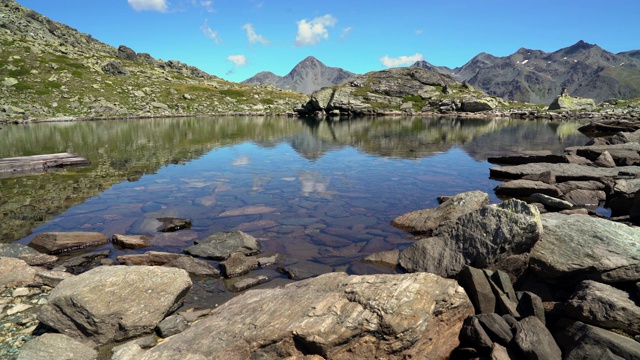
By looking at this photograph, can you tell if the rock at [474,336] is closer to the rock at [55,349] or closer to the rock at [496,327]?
the rock at [496,327]

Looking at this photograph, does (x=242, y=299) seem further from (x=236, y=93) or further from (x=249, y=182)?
(x=236, y=93)

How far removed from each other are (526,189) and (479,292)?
1614cm

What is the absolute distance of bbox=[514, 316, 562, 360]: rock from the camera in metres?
7.70

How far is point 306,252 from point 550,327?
864 cm

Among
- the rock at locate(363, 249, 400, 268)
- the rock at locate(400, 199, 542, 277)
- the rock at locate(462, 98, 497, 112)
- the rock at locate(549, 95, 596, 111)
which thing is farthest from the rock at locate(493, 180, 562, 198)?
the rock at locate(549, 95, 596, 111)

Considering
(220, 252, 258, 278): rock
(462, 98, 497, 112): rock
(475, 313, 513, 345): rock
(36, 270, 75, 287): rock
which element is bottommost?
(220, 252, 258, 278): rock

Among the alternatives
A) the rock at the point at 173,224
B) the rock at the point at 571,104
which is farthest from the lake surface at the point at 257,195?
the rock at the point at 571,104

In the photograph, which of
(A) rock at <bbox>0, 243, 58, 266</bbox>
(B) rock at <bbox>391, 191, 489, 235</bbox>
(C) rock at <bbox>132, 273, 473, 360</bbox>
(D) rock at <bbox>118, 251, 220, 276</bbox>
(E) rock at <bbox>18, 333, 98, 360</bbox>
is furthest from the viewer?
(B) rock at <bbox>391, 191, 489, 235</bbox>

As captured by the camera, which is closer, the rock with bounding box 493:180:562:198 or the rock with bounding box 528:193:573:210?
the rock with bounding box 528:193:573:210

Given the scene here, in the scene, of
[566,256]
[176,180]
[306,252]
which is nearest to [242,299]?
[306,252]

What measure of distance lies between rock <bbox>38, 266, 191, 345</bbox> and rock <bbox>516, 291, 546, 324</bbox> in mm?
9259

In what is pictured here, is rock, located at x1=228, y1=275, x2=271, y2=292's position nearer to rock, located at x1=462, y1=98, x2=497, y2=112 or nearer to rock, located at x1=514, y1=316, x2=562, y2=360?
rock, located at x1=514, y1=316, x2=562, y2=360

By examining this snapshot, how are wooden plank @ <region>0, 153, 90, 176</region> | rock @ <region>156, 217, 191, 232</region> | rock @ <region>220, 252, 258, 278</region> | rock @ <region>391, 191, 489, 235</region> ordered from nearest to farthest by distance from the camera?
rock @ <region>220, 252, 258, 278</region> → rock @ <region>391, 191, 489, 235</region> → rock @ <region>156, 217, 191, 232</region> → wooden plank @ <region>0, 153, 90, 176</region>

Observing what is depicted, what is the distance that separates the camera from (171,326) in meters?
9.43
